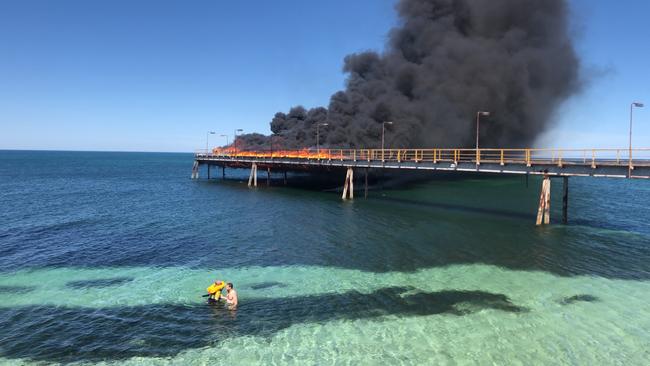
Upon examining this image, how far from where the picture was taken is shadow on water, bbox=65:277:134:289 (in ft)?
61.2

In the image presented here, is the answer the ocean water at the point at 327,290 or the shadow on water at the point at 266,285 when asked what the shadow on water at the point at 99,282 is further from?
the shadow on water at the point at 266,285

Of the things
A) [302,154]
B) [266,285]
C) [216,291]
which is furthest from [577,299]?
[302,154]

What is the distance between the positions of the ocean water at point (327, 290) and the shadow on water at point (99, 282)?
9 centimetres

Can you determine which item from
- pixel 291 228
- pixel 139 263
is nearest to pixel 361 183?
pixel 291 228

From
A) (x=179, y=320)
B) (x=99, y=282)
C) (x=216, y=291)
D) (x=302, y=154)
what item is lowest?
(x=179, y=320)

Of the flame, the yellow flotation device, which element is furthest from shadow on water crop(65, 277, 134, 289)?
the flame

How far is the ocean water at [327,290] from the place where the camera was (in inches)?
508

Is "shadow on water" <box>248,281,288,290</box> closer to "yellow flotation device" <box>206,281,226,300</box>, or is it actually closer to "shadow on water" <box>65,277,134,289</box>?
"yellow flotation device" <box>206,281,226,300</box>

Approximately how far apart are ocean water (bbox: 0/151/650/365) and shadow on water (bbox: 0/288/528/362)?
70 millimetres

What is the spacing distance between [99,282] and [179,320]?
6.45 metres

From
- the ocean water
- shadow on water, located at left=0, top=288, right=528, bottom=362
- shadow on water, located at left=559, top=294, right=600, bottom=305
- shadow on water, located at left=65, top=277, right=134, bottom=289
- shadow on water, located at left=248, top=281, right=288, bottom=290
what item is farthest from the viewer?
shadow on water, located at left=65, top=277, right=134, bottom=289

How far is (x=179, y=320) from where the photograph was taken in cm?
1495

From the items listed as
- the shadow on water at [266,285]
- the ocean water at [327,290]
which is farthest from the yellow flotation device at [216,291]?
the shadow on water at [266,285]

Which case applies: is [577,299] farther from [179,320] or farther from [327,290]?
[179,320]
